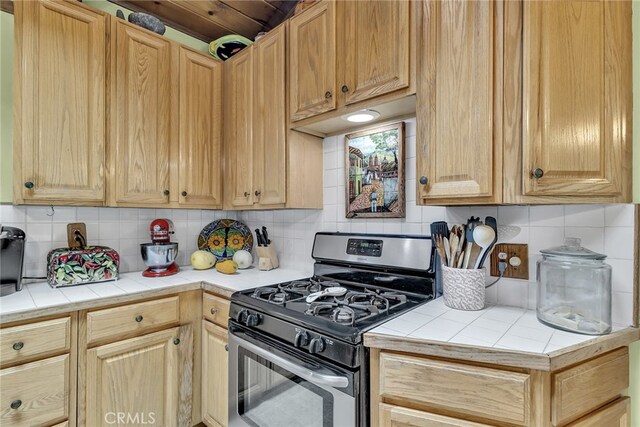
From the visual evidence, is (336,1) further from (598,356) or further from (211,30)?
(598,356)

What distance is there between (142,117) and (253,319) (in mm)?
1332

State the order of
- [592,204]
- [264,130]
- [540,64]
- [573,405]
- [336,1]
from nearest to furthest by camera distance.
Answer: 1. [573,405]
2. [540,64]
3. [592,204]
4. [336,1]
5. [264,130]

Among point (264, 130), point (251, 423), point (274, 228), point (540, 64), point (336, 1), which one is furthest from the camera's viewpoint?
point (274, 228)

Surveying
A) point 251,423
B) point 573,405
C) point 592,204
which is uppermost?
point 592,204

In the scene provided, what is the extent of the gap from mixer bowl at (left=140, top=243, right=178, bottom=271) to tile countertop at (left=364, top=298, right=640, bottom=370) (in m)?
1.42

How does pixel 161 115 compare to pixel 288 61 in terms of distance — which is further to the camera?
pixel 161 115

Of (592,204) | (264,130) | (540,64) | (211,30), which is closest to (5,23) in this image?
(211,30)

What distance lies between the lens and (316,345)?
3.46ft

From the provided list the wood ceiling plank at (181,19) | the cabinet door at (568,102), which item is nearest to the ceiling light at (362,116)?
the cabinet door at (568,102)

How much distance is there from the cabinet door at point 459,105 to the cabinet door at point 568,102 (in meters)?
0.09

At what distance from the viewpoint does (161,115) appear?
1.87 m

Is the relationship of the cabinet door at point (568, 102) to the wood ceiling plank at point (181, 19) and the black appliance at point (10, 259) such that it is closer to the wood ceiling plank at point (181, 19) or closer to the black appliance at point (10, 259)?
the wood ceiling plank at point (181, 19)

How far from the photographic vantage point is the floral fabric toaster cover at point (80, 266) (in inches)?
62.1

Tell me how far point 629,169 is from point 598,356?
0.60 m
